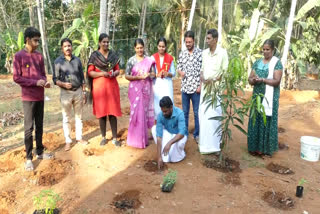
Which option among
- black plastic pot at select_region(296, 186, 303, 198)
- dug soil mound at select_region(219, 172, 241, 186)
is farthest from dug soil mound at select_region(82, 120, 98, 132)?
black plastic pot at select_region(296, 186, 303, 198)

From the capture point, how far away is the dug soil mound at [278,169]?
11.2 feet

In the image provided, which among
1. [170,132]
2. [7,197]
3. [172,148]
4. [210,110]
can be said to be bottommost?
[7,197]

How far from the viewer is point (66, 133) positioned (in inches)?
151

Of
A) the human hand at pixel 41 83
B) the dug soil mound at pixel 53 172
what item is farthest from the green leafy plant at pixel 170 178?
the human hand at pixel 41 83

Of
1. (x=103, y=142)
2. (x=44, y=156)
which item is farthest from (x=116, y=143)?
(x=44, y=156)

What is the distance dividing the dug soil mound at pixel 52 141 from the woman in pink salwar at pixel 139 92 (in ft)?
3.76

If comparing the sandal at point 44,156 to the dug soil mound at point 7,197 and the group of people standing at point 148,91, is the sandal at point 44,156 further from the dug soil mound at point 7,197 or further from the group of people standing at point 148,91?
the dug soil mound at point 7,197

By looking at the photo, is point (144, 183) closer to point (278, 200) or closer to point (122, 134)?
point (278, 200)

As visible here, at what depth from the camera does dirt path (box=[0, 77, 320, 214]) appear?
2.64 metres

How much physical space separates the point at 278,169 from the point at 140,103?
217 cm

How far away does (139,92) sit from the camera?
380 centimetres

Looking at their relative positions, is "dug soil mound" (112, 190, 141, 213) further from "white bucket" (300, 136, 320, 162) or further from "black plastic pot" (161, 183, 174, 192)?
"white bucket" (300, 136, 320, 162)

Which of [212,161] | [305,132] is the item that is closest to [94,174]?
[212,161]

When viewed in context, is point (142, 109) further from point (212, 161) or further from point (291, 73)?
point (291, 73)
